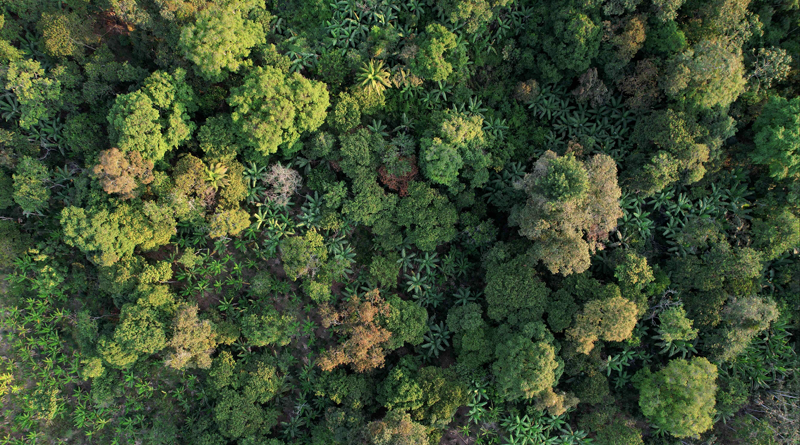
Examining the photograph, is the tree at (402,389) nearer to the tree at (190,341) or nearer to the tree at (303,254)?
the tree at (303,254)

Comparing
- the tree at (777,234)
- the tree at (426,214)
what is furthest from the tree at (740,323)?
the tree at (426,214)

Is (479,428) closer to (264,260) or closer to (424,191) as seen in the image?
(424,191)

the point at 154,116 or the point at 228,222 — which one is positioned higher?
→ the point at 154,116

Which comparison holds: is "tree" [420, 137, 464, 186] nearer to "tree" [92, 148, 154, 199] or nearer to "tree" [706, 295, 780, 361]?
"tree" [92, 148, 154, 199]

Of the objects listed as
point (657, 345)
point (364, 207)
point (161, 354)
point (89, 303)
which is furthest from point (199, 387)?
point (657, 345)

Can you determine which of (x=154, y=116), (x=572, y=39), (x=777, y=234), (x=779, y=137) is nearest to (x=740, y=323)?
(x=777, y=234)

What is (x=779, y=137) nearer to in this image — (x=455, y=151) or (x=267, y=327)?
(x=455, y=151)

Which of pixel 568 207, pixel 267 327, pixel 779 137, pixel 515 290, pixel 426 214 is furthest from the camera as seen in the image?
pixel 426 214

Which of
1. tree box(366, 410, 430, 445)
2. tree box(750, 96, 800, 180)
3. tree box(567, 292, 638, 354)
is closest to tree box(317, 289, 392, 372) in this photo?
tree box(366, 410, 430, 445)
